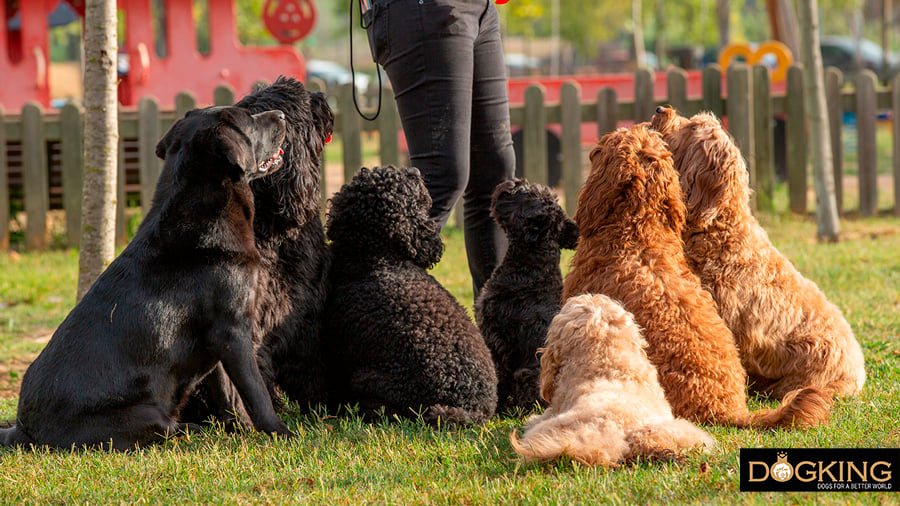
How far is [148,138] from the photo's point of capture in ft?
30.6

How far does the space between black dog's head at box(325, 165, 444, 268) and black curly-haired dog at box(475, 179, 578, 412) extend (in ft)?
1.26

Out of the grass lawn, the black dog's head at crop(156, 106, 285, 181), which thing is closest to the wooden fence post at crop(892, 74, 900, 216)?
the grass lawn

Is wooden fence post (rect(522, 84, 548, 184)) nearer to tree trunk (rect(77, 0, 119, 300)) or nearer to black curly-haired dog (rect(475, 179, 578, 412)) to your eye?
tree trunk (rect(77, 0, 119, 300))

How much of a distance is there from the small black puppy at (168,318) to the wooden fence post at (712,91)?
6.89m

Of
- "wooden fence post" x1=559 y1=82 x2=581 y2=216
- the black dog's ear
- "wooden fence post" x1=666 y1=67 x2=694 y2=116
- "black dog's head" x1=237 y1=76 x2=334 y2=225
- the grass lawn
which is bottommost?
the grass lawn

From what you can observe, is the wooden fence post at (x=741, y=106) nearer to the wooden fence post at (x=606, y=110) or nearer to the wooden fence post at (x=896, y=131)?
the wooden fence post at (x=606, y=110)

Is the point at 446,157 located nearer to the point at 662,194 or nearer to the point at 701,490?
the point at 662,194

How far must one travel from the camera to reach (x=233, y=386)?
13.4 ft

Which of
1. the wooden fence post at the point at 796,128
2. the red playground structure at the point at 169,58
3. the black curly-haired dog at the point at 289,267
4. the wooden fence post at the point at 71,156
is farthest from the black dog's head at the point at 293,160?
the red playground structure at the point at 169,58

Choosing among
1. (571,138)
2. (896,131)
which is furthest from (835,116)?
(571,138)

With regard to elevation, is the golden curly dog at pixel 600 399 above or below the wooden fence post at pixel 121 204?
below

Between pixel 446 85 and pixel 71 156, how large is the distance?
20.9ft

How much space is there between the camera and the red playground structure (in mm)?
12641

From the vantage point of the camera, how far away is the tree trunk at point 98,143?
17.2 feet
